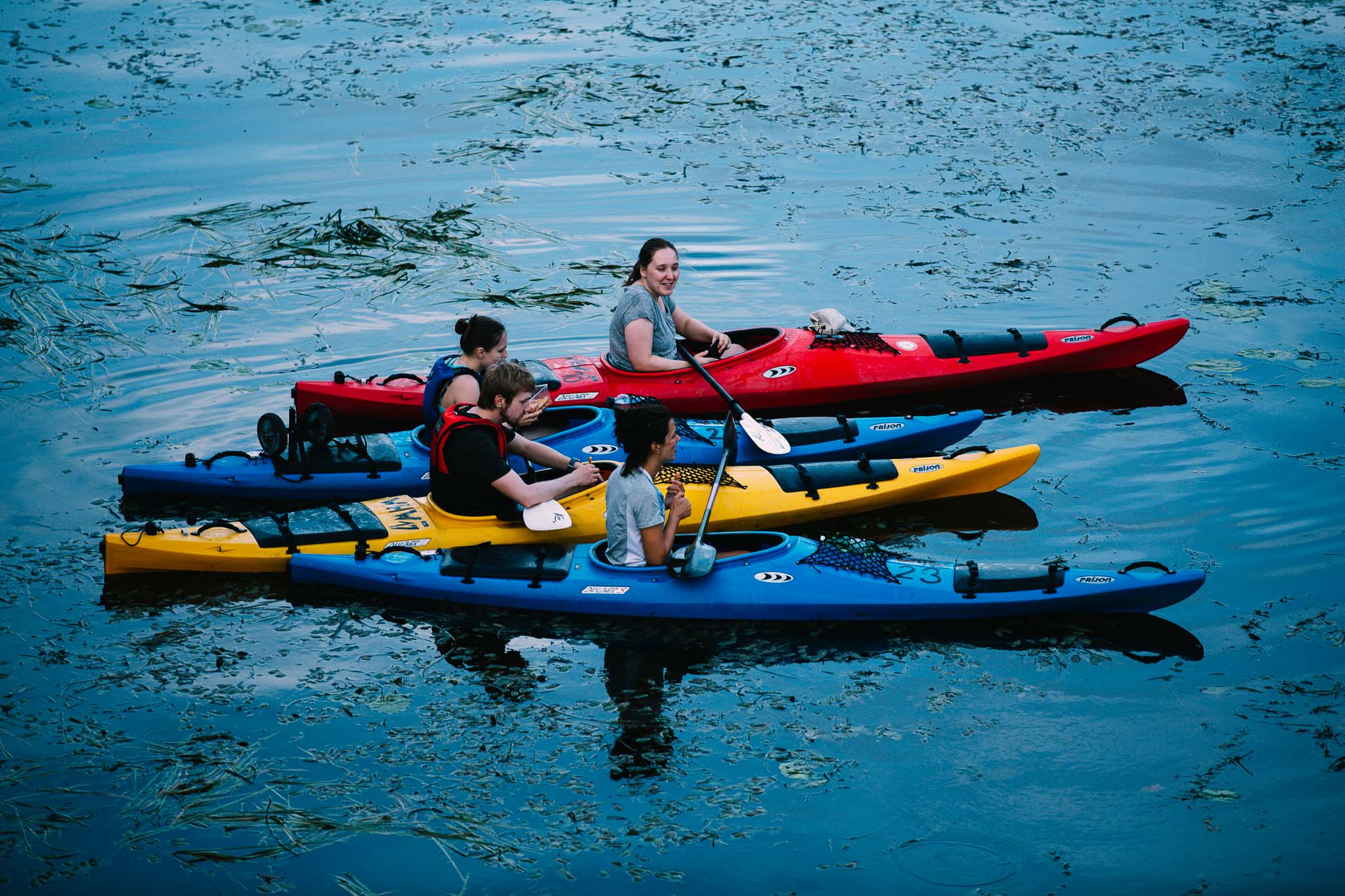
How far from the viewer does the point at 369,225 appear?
9.31 meters

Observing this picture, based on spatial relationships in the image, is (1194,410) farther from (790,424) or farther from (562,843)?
(562,843)

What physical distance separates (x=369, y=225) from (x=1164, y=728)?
671 cm

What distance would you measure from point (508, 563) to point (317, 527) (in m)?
0.83

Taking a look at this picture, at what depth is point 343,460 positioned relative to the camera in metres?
5.87

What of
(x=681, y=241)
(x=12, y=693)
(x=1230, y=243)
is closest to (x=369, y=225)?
(x=681, y=241)

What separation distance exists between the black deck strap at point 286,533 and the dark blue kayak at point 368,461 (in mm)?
541

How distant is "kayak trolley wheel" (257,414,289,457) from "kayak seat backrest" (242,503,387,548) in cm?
51

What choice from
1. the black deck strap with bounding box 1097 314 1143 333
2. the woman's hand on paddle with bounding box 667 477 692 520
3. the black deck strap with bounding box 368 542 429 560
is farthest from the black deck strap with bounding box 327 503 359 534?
the black deck strap with bounding box 1097 314 1143 333

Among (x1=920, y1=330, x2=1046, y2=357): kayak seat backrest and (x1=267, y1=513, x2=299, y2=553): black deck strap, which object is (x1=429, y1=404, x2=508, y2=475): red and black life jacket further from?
(x1=920, y1=330, x2=1046, y2=357): kayak seat backrest

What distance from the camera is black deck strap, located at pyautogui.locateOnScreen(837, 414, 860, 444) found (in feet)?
20.4

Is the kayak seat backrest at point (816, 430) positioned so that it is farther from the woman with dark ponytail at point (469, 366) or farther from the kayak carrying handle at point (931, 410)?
the woman with dark ponytail at point (469, 366)

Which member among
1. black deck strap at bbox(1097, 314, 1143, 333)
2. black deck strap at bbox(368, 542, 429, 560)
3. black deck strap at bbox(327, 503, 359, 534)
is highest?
black deck strap at bbox(1097, 314, 1143, 333)

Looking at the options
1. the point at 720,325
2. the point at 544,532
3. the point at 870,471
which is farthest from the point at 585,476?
the point at 720,325

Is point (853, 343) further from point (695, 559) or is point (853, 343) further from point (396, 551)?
point (396, 551)
